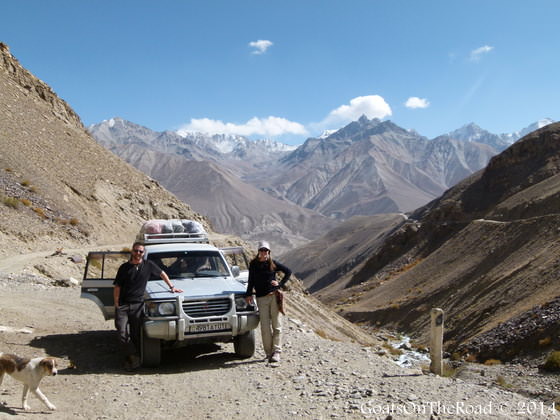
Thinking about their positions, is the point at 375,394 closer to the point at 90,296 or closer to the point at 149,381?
the point at 149,381

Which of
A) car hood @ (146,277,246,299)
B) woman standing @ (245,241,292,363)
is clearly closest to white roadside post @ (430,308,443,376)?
woman standing @ (245,241,292,363)

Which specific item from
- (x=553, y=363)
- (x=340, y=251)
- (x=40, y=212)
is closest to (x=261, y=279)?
(x=553, y=363)

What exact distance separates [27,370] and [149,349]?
2.55 metres

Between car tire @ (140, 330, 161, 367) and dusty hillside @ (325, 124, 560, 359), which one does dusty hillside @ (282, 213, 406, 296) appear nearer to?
dusty hillside @ (325, 124, 560, 359)

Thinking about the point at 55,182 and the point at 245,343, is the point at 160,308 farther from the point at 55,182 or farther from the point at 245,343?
the point at 55,182

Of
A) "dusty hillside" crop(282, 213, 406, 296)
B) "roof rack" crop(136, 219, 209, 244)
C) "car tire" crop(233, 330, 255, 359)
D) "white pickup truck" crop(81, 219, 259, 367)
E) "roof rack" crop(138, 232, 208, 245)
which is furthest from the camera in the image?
"dusty hillside" crop(282, 213, 406, 296)

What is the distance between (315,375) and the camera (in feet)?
29.6

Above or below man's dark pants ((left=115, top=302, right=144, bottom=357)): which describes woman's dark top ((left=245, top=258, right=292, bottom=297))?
above

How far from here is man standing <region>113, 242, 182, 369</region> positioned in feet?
28.8

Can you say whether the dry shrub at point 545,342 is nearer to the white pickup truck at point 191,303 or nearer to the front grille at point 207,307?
the white pickup truck at point 191,303

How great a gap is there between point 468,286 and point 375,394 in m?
32.5

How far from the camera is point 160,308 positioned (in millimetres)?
8766

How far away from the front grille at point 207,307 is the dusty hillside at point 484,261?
17.7 meters

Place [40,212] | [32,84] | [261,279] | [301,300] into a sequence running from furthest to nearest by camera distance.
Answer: [32,84]
[301,300]
[40,212]
[261,279]
